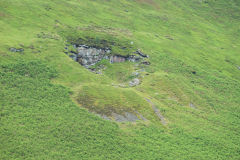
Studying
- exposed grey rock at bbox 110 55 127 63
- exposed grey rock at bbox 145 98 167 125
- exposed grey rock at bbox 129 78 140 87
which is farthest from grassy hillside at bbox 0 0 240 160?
exposed grey rock at bbox 110 55 127 63

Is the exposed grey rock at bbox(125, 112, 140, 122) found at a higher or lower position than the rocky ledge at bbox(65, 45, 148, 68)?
lower

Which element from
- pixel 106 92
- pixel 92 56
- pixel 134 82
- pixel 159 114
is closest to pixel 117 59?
pixel 92 56

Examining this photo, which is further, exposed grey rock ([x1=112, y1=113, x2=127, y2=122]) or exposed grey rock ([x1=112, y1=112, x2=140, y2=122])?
exposed grey rock ([x1=112, y1=112, x2=140, y2=122])

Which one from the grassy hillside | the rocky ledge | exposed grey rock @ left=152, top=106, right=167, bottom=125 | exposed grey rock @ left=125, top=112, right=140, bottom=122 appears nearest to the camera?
the grassy hillside

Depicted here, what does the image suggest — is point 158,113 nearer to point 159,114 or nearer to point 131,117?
point 159,114

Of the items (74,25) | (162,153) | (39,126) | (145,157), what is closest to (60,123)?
(39,126)

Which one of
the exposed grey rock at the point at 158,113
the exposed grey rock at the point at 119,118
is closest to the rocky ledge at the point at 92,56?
the exposed grey rock at the point at 158,113

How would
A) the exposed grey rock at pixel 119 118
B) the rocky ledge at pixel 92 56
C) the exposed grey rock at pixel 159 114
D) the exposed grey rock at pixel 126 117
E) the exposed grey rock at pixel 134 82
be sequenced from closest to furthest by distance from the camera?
the exposed grey rock at pixel 119 118, the exposed grey rock at pixel 126 117, the exposed grey rock at pixel 159 114, the exposed grey rock at pixel 134 82, the rocky ledge at pixel 92 56

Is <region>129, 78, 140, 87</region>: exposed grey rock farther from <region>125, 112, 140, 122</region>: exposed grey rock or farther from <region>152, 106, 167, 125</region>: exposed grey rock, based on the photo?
<region>125, 112, 140, 122</region>: exposed grey rock

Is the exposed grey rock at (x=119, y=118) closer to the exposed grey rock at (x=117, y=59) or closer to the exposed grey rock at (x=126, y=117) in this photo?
the exposed grey rock at (x=126, y=117)
